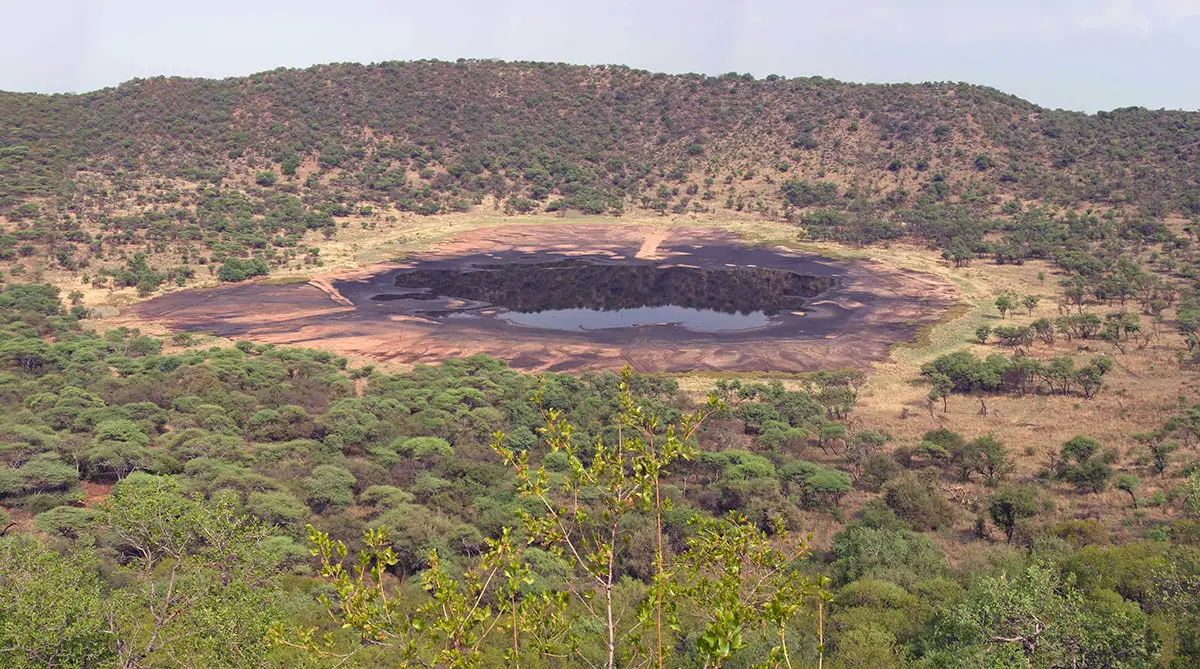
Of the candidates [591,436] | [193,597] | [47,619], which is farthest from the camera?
[591,436]

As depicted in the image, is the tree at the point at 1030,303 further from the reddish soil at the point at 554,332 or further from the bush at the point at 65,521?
the bush at the point at 65,521

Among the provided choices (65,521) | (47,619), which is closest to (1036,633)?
(47,619)

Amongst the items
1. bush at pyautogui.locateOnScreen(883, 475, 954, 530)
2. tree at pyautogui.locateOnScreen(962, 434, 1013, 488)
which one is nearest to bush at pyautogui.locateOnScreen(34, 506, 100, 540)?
bush at pyautogui.locateOnScreen(883, 475, 954, 530)

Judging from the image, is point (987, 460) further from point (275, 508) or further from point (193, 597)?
point (193, 597)

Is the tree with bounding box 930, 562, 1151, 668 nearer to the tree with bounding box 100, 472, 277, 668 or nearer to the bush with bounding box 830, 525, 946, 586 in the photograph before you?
the bush with bounding box 830, 525, 946, 586

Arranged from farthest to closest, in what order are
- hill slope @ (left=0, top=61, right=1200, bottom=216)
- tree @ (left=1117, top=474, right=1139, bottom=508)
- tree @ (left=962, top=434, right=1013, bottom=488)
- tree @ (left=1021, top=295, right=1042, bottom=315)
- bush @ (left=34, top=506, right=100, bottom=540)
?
hill slope @ (left=0, top=61, right=1200, bottom=216) < tree @ (left=1021, top=295, right=1042, bottom=315) < tree @ (left=962, top=434, right=1013, bottom=488) < tree @ (left=1117, top=474, right=1139, bottom=508) < bush @ (left=34, top=506, right=100, bottom=540)

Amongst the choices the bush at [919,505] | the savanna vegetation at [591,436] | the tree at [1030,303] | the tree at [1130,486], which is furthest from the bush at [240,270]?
the tree at [1130,486]
